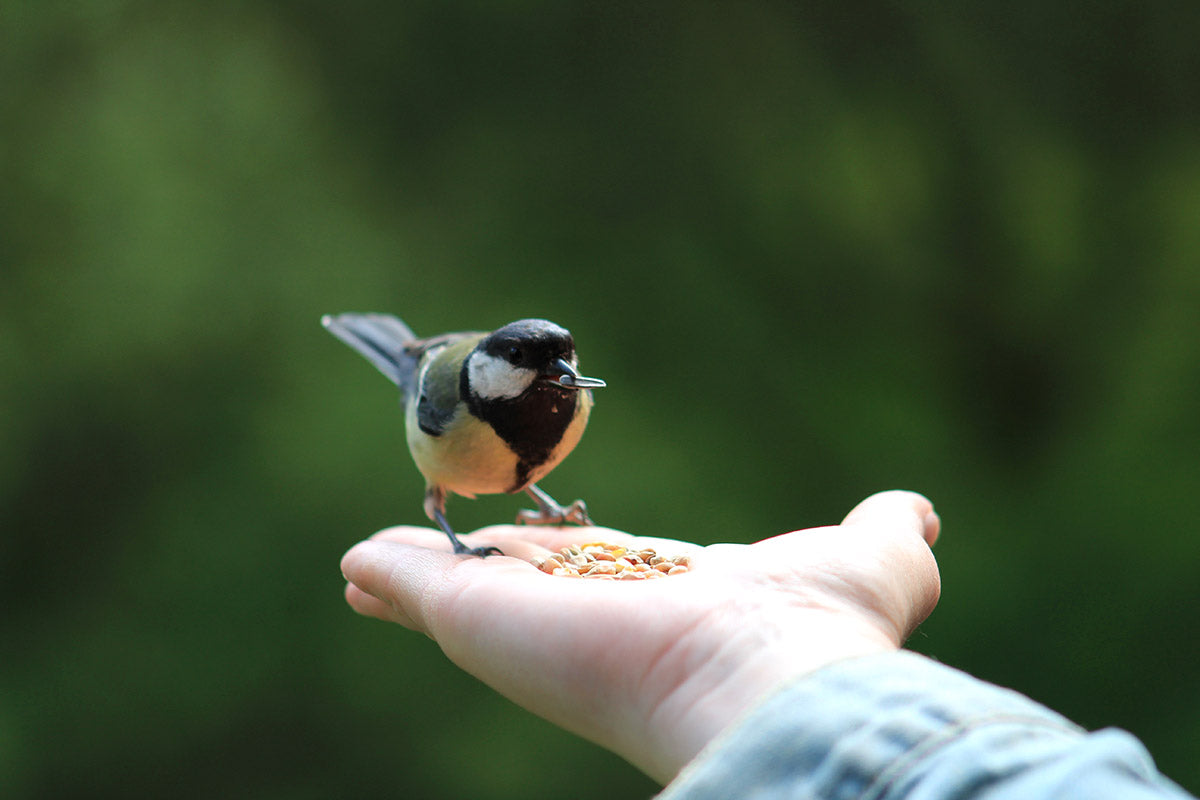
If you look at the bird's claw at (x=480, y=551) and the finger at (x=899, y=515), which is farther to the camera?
the bird's claw at (x=480, y=551)

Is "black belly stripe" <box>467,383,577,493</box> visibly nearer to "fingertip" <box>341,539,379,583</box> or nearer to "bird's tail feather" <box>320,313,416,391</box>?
"fingertip" <box>341,539,379,583</box>

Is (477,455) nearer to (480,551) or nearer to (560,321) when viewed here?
(480,551)

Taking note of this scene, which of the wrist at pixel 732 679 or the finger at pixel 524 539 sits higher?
the wrist at pixel 732 679

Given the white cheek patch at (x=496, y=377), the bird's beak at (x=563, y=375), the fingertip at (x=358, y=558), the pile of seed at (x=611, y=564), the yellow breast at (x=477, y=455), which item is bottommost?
the fingertip at (x=358, y=558)

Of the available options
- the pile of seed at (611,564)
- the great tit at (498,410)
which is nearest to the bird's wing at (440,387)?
the great tit at (498,410)

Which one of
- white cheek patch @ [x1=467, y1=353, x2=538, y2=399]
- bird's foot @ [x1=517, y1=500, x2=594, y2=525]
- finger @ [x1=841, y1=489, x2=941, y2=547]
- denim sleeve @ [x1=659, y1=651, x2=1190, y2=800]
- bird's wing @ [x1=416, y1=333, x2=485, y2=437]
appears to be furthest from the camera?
bird's foot @ [x1=517, y1=500, x2=594, y2=525]

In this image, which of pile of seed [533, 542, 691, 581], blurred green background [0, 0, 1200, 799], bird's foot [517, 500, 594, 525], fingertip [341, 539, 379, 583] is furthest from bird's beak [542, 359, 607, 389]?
blurred green background [0, 0, 1200, 799]

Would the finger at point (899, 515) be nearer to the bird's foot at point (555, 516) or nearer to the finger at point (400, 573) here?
the finger at point (400, 573)

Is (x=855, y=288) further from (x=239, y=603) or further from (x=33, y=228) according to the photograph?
(x=33, y=228)
